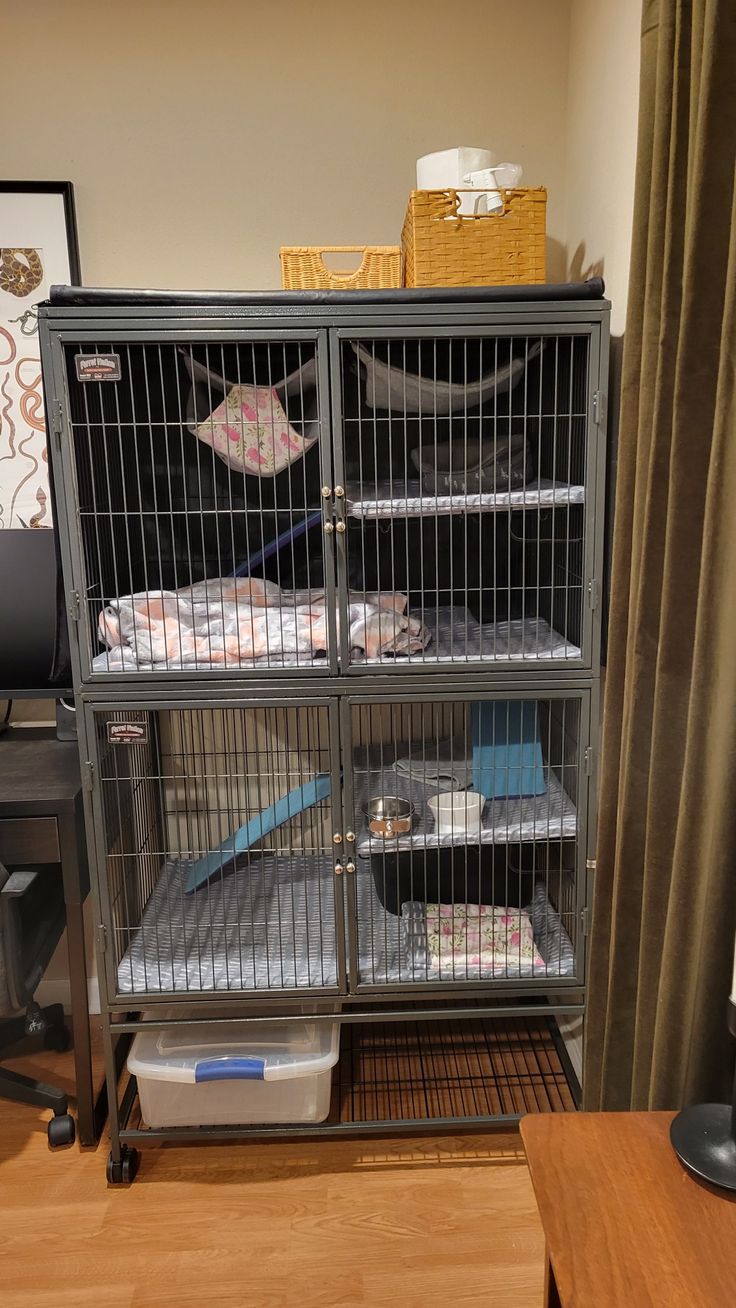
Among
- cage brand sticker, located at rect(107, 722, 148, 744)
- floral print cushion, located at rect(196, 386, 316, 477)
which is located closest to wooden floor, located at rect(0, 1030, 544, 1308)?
cage brand sticker, located at rect(107, 722, 148, 744)

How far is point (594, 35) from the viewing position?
79.2 inches

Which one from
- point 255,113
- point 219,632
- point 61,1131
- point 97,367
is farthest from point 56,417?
point 61,1131

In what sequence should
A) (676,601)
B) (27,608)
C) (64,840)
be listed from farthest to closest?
(27,608)
(64,840)
(676,601)

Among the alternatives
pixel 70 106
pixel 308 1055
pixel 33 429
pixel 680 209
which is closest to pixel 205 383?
pixel 33 429

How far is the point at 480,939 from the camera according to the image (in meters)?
2.04

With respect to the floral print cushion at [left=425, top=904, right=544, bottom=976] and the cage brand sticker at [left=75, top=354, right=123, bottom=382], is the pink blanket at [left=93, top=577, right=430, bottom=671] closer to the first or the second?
the cage brand sticker at [left=75, top=354, right=123, bottom=382]

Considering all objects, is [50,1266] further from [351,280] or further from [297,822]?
[351,280]

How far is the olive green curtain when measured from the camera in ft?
3.87

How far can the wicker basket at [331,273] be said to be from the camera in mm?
1878

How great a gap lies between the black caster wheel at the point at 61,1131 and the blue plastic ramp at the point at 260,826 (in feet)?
1.88

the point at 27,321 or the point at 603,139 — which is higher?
the point at 603,139

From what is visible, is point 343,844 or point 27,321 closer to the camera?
point 343,844

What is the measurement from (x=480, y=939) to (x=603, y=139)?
174 cm

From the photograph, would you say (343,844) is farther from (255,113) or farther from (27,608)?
(255,113)
